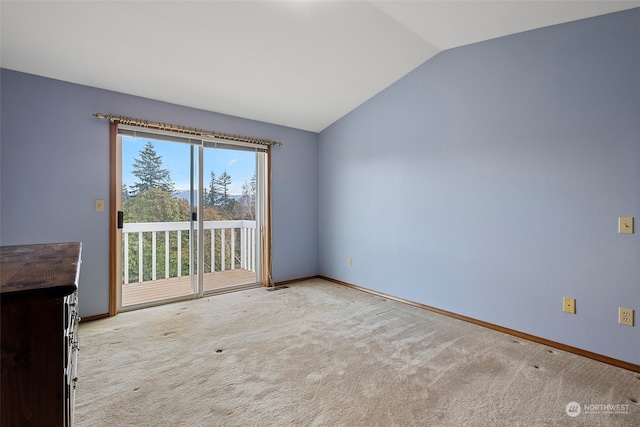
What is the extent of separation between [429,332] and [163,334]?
2.36 m

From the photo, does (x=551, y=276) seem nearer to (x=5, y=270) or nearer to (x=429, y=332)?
(x=429, y=332)

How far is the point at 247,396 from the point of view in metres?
1.81

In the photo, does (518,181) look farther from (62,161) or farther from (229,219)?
(62,161)

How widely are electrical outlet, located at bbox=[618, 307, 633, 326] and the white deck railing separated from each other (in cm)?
385

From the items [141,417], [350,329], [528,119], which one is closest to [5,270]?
[141,417]

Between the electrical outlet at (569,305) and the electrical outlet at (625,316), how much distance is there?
10.1 inches

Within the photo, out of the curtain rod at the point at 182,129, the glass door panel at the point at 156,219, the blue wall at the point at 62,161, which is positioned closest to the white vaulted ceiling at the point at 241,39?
the blue wall at the point at 62,161

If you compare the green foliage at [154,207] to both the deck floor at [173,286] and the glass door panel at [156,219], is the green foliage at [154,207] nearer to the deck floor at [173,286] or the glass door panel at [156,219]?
the glass door panel at [156,219]

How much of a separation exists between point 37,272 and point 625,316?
3361mm

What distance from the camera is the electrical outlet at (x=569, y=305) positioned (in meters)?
2.38

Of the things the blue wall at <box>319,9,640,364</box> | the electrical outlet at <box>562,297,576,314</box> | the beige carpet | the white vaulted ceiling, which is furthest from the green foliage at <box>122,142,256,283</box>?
the electrical outlet at <box>562,297,576,314</box>

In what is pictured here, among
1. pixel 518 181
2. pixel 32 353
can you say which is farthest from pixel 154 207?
pixel 518 181

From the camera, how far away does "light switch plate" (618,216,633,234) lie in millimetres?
2129

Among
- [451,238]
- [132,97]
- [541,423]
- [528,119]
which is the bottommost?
[541,423]
